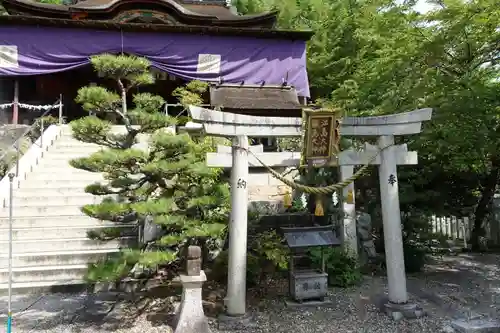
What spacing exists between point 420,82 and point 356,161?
102 inches

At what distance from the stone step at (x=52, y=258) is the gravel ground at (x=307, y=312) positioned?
2.72 feet

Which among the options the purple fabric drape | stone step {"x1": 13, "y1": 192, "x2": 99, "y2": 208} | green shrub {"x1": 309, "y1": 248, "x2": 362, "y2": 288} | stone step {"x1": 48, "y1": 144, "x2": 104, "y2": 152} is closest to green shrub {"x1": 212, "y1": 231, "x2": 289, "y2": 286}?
green shrub {"x1": 309, "y1": 248, "x2": 362, "y2": 288}

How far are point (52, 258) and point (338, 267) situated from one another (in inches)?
202

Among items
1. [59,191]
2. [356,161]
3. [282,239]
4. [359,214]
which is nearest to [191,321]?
[282,239]

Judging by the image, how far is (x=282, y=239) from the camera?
250 inches

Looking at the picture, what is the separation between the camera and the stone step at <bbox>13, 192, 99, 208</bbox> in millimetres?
8380

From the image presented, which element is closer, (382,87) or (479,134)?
(479,134)

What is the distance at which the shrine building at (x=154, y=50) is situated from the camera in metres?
14.4

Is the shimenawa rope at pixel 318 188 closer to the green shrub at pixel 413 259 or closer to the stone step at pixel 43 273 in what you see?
the green shrub at pixel 413 259

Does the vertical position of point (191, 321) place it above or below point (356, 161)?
below

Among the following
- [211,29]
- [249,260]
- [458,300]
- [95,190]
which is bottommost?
[458,300]

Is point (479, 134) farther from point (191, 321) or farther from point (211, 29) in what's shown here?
point (211, 29)

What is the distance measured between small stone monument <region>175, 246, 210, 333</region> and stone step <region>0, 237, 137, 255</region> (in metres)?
2.86

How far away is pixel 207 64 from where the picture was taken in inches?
622
